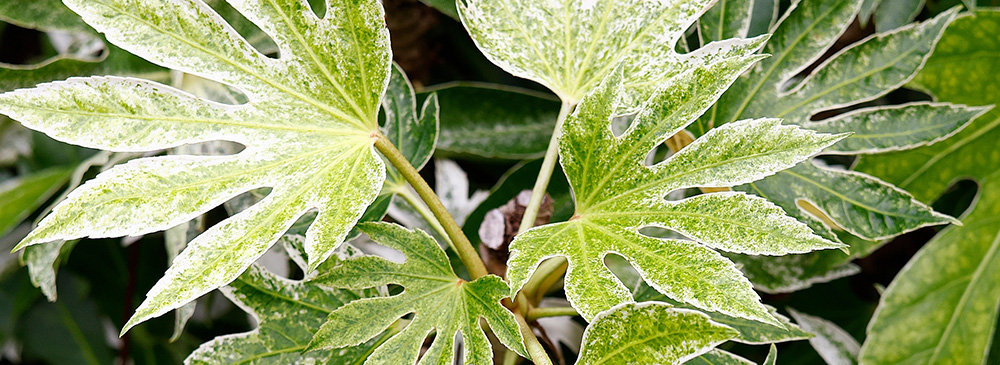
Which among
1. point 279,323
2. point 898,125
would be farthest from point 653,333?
point 898,125

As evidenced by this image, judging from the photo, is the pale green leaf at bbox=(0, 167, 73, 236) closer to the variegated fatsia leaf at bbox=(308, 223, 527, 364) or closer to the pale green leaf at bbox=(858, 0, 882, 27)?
the variegated fatsia leaf at bbox=(308, 223, 527, 364)

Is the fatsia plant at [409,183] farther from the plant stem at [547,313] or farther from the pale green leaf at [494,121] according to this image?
the pale green leaf at [494,121]

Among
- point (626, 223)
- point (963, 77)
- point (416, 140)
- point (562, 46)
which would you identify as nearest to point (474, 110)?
point (416, 140)

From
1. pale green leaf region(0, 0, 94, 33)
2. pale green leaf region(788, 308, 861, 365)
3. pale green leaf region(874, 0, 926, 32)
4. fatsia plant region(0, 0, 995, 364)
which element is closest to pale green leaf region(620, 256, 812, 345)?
fatsia plant region(0, 0, 995, 364)

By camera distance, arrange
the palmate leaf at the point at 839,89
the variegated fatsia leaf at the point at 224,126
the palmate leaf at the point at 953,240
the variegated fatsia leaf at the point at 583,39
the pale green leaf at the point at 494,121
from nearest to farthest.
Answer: the variegated fatsia leaf at the point at 224,126
the variegated fatsia leaf at the point at 583,39
the palmate leaf at the point at 839,89
the palmate leaf at the point at 953,240
the pale green leaf at the point at 494,121

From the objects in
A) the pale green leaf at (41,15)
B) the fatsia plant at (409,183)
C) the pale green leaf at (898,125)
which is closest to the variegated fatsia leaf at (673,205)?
the fatsia plant at (409,183)

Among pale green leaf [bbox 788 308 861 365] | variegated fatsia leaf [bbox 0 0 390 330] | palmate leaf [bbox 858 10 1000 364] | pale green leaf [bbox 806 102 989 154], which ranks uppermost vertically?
variegated fatsia leaf [bbox 0 0 390 330]

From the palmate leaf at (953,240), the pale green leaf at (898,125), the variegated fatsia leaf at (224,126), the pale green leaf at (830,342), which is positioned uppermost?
the variegated fatsia leaf at (224,126)

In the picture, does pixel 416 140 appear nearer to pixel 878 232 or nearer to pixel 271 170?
pixel 271 170
